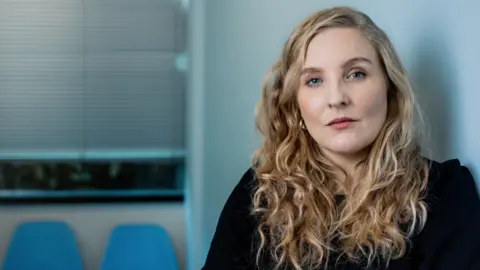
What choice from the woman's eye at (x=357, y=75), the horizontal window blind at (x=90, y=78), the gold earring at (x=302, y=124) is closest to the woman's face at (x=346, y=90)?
the woman's eye at (x=357, y=75)

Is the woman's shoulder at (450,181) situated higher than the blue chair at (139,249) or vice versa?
the woman's shoulder at (450,181)

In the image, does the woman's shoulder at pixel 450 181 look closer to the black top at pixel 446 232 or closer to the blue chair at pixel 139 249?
the black top at pixel 446 232

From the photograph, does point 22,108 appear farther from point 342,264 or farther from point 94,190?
point 342,264

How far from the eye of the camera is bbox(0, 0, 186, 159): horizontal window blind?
3.02 meters

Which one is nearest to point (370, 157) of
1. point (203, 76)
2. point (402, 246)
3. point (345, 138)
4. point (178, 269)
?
point (345, 138)

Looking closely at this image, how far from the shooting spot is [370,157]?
1248mm

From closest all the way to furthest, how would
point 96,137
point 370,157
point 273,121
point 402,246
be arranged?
point 402,246 → point 370,157 → point 273,121 → point 96,137

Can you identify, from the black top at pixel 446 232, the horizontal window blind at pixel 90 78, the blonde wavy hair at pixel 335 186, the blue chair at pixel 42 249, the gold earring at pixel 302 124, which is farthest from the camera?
the horizontal window blind at pixel 90 78

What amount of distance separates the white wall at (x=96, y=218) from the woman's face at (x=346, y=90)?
1.97 meters

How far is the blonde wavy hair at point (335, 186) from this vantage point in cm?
119

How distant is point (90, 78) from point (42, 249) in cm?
79

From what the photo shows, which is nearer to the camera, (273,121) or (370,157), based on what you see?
(370,157)

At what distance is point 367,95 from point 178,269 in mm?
2035

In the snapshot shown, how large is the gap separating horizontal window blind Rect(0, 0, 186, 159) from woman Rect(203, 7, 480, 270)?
1815 mm
